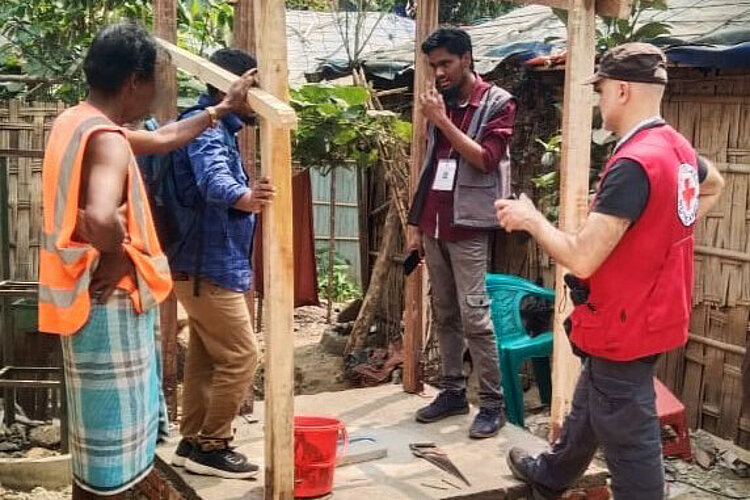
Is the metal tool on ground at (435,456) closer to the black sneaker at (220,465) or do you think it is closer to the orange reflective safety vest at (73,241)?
the black sneaker at (220,465)

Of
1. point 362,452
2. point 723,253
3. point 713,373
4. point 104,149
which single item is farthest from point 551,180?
point 104,149

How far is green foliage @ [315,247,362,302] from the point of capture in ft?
40.5

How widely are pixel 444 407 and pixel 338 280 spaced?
7746 millimetres

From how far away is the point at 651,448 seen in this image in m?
3.24

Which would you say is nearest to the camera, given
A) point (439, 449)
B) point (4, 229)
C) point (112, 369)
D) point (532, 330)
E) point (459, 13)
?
point (112, 369)

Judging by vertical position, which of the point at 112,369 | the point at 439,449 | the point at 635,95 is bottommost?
the point at 439,449

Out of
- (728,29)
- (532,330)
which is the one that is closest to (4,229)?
(532,330)

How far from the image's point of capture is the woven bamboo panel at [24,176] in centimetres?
618

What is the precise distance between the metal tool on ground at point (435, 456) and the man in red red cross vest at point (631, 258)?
92 cm

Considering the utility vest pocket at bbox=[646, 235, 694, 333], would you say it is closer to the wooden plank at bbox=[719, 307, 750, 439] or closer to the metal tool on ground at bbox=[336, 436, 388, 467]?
the metal tool on ground at bbox=[336, 436, 388, 467]

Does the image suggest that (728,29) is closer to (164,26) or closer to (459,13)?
(164,26)

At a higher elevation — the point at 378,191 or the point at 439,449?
the point at 378,191

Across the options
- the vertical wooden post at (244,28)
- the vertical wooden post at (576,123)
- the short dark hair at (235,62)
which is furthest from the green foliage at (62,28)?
the vertical wooden post at (576,123)

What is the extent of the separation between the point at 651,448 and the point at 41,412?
4502mm
